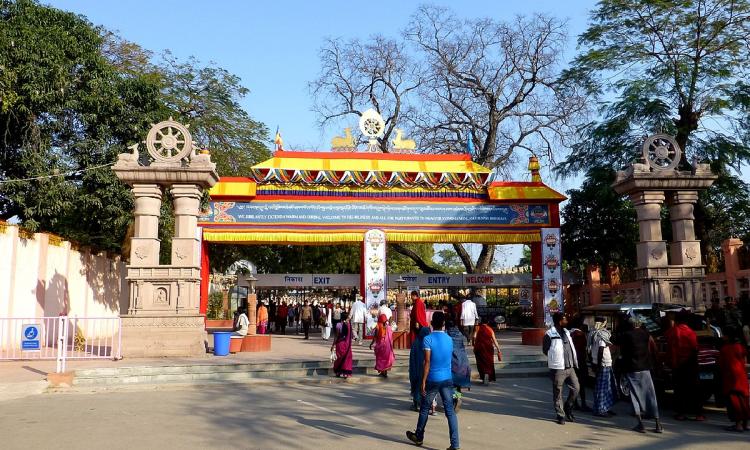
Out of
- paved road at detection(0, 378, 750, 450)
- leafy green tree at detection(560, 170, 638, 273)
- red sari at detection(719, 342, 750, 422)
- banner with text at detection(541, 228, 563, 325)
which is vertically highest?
leafy green tree at detection(560, 170, 638, 273)

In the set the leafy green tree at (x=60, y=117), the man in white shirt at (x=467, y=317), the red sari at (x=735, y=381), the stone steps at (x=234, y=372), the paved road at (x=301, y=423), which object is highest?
the leafy green tree at (x=60, y=117)

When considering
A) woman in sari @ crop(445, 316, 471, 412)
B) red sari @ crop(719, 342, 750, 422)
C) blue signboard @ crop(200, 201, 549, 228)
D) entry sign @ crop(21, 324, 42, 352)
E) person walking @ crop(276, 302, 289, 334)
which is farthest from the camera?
person walking @ crop(276, 302, 289, 334)

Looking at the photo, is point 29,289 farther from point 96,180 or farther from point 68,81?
point 68,81

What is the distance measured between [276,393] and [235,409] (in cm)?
152

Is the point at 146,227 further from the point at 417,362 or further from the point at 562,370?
the point at 562,370

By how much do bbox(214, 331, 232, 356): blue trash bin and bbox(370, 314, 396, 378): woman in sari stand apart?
4306 mm

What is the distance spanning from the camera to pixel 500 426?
7305 mm

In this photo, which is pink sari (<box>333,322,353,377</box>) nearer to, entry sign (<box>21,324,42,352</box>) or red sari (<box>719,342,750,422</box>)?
red sari (<box>719,342,750,422</box>)

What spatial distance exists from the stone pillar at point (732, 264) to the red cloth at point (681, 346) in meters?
12.1

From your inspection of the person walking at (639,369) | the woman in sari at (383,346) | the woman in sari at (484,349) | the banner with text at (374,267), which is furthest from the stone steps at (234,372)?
the banner with text at (374,267)

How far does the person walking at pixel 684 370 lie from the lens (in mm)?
7840

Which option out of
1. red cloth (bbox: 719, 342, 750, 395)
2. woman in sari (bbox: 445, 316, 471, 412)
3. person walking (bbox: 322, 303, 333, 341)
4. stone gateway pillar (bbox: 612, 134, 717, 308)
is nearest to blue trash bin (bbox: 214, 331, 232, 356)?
person walking (bbox: 322, 303, 333, 341)

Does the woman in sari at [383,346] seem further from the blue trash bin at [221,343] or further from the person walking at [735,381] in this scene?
the person walking at [735,381]

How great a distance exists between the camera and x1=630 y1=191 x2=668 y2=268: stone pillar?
15.5m
